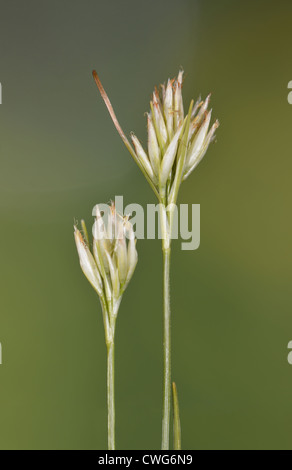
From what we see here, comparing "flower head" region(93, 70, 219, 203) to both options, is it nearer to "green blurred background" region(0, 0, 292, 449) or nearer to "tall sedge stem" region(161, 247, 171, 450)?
"tall sedge stem" region(161, 247, 171, 450)

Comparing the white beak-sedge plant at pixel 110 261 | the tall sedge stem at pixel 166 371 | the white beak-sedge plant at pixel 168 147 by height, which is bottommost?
the tall sedge stem at pixel 166 371

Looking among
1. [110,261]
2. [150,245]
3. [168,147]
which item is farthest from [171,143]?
[150,245]

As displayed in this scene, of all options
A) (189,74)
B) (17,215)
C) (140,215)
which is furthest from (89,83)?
(140,215)

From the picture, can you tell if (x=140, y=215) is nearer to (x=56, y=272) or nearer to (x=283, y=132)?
(x=56, y=272)

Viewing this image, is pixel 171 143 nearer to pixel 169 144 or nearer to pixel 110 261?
pixel 169 144

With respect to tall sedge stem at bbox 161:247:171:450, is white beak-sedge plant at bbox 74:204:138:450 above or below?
above

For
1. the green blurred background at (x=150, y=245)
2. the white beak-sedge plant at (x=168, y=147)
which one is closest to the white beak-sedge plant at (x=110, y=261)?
the white beak-sedge plant at (x=168, y=147)

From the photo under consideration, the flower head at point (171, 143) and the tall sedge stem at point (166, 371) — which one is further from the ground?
the flower head at point (171, 143)

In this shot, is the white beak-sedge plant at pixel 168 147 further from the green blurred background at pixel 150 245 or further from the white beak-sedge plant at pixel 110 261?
the green blurred background at pixel 150 245

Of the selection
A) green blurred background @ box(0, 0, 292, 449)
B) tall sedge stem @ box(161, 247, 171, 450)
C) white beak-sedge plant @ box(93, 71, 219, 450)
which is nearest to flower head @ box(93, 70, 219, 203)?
white beak-sedge plant @ box(93, 71, 219, 450)
